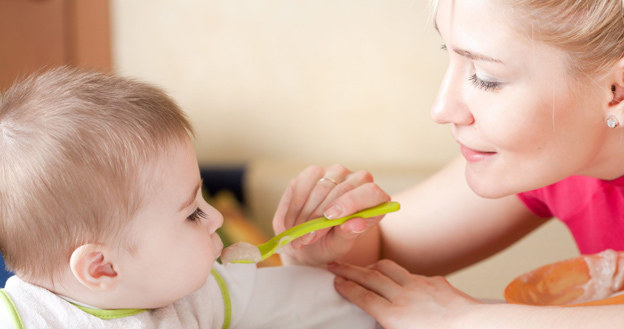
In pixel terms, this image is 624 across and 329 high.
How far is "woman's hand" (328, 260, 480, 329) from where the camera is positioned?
792 mm

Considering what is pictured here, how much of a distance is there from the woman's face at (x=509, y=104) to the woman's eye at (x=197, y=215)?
28cm

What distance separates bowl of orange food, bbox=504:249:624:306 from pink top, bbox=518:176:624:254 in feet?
0.48

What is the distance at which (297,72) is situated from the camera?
2.17 meters

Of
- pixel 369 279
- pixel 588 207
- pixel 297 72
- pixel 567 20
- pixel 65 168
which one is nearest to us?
pixel 65 168

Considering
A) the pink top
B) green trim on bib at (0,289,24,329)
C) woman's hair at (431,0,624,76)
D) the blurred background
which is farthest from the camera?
the blurred background

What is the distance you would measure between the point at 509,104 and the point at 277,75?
1455 millimetres

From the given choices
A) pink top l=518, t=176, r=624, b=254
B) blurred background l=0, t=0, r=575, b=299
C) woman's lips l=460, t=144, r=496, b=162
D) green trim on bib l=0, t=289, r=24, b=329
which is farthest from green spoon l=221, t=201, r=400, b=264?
blurred background l=0, t=0, r=575, b=299

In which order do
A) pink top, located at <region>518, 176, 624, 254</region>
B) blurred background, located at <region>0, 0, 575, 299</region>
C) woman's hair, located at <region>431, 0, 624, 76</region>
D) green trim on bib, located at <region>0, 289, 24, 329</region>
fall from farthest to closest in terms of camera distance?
blurred background, located at <region>0, 0, 575, 299</region> < pink top, located at <region>518, 176, 624, 254</region> < woman's hair, located at <region>431, 0, 624, 76</region> < green trim on bib, located at <region>0, 289, 24, 329</region>

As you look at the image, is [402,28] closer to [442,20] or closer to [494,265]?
[494,265]

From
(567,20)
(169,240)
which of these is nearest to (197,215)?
(169,240)

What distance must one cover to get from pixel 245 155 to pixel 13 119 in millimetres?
1633

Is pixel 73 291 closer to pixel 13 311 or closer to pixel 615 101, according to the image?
pixel 13 311

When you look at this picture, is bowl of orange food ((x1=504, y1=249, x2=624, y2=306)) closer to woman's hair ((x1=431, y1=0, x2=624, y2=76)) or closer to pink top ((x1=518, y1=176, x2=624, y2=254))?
pink top ((x1=518, y1=176, x2=624, y2=254))

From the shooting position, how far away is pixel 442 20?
0.81 m
